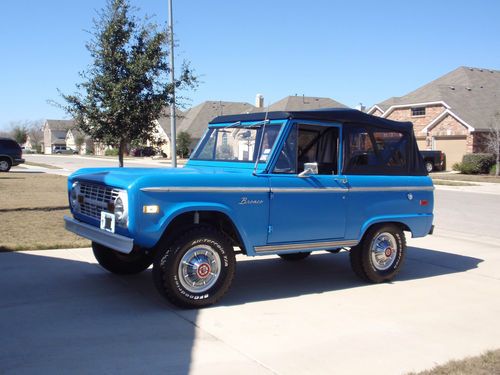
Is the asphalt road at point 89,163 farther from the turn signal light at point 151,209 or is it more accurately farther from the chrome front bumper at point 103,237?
the turn signal light at point 151,209

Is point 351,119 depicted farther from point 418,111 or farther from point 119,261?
point 418,111

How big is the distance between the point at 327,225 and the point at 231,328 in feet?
6.02

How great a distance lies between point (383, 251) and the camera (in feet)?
22.9

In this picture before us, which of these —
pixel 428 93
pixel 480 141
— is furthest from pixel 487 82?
pixel 480 141

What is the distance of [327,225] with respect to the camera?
629 centimetres

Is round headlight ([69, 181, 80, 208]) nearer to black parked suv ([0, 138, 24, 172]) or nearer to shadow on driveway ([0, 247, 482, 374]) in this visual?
shadow on driveway ([0, 247, 482, 374])

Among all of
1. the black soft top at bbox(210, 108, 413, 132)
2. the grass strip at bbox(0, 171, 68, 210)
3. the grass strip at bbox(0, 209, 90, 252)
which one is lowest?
the grass strip at bbox(0, 209, 90, 252)

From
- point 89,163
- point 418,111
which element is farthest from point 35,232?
point 89,163

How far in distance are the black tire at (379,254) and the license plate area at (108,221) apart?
120 inches

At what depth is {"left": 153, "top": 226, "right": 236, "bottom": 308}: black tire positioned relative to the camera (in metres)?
5.33

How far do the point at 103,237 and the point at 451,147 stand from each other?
118 feet

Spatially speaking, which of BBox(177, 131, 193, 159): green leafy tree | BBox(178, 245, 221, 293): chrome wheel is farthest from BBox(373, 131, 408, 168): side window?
BBox(177, 131, 193, 159): green leafy tree

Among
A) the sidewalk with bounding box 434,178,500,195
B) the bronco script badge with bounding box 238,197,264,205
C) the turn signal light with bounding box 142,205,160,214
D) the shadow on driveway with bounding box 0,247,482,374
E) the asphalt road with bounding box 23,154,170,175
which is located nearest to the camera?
the shadow on driveway with bounding box 0,247,482,374

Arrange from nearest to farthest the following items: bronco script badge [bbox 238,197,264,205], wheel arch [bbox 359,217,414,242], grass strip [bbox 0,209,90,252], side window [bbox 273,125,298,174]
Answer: bronco script badge [bbox 238,197,264,205]
side window [bbox 273,125,298,174]
wheel arch [bbox 359,217,414,242]
grass strip [bbox 0,209,90,252]
